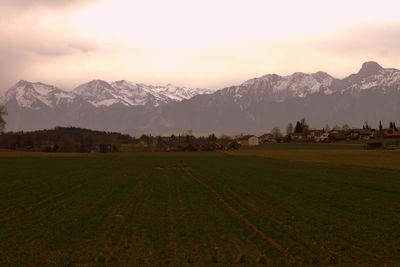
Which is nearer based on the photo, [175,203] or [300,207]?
[300,207]

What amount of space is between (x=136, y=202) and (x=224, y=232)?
12835mm

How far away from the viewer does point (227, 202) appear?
1188 inches

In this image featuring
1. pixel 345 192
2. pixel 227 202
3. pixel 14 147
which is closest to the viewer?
pixel 227 202

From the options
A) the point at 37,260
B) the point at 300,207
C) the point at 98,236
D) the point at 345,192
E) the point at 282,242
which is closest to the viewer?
the point at 37,260

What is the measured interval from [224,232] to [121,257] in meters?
6.09

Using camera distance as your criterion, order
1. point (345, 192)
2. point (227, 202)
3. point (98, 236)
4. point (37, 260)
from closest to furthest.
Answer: point (37, 260) → point (98, 236) → point (227, 202) → point (345, 192)

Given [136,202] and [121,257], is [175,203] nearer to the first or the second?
[136,202]

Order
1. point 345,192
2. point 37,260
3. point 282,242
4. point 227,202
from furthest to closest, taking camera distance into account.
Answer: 1. point 345,192
2. point 227,202
3. point 282,242
4. point 37,260

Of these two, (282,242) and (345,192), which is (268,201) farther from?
(282,242)

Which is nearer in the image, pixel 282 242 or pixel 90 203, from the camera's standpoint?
pixel 282 242

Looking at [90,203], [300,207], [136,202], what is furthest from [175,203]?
[300,207]

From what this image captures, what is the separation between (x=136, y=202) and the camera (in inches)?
1224

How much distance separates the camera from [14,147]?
194 metres

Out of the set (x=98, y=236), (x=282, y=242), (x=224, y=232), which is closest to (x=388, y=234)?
(x=282, y=242)
